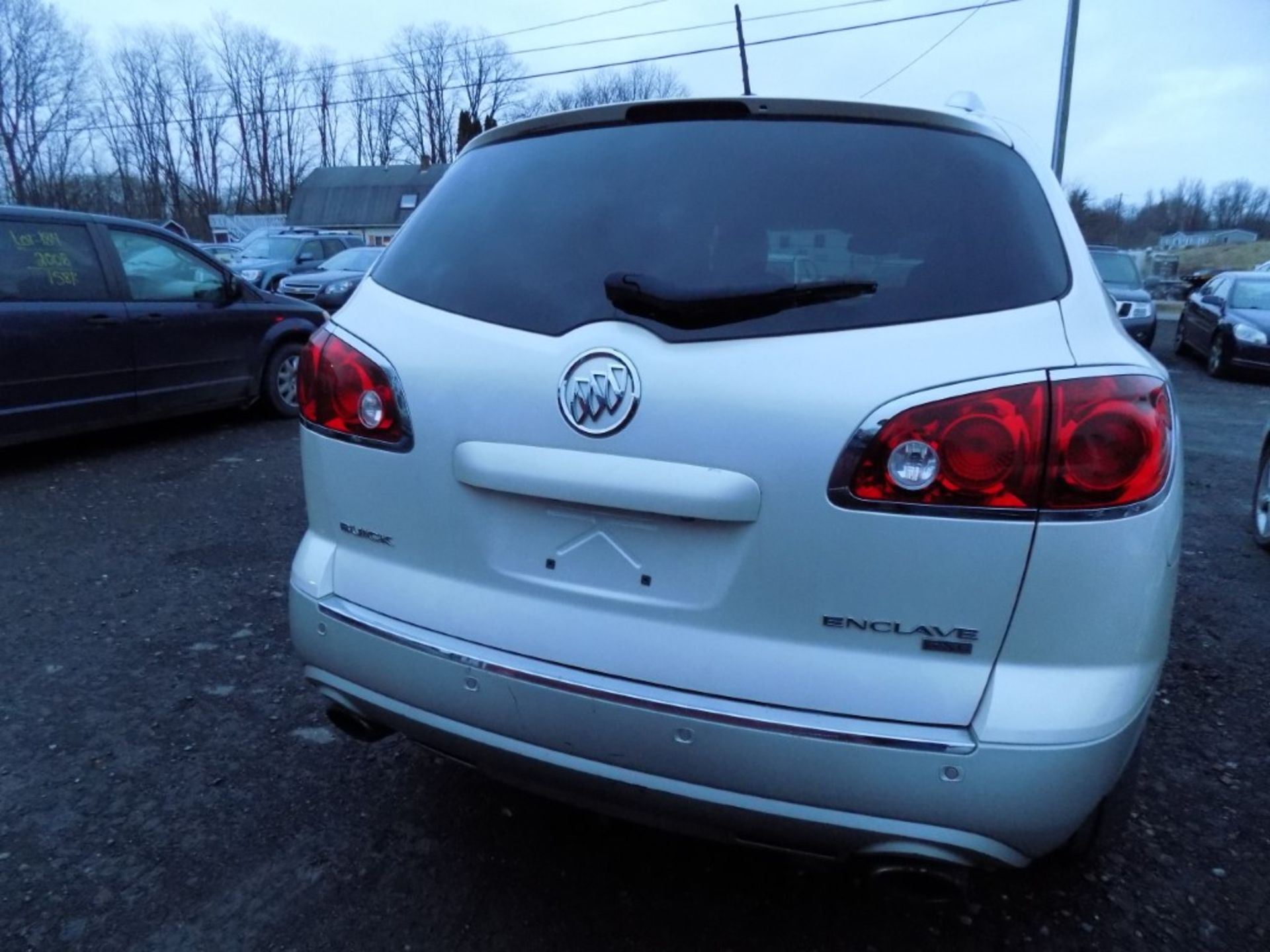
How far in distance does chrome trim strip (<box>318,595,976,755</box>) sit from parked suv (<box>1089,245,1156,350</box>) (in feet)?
41.1

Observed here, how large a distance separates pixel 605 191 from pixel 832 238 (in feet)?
1.68

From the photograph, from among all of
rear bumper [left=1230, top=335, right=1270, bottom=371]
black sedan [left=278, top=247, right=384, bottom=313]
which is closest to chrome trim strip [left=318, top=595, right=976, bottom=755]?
black sedan [left=278, top=247, right=384, bottom=313]

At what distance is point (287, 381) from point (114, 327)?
1.78 m

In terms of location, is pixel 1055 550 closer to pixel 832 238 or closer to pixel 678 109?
pixel 832 238

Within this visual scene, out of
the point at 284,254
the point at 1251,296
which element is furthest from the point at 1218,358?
the point at 284,254

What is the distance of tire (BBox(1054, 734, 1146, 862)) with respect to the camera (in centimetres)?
193

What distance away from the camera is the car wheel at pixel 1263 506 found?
4781 millimetres

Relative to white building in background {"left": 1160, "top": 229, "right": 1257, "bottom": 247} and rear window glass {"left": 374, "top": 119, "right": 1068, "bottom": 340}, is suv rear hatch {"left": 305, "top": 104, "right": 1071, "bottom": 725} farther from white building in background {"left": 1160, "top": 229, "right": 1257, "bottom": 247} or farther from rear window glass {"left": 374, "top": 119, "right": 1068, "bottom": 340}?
white building in background {"left": 1160, "top": 229, "right": 1257, "bottom": 247}

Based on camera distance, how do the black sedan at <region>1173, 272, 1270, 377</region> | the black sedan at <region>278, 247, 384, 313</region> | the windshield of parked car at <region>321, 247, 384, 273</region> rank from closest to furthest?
the black sedan at <region>1173, 272, 1270, 377</region> < the black sedan at <region>278, 247, 384, 313</region> < the windshield of parked car at <region>321, 247, 384, 273</region>

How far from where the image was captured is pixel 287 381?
7.82 meters

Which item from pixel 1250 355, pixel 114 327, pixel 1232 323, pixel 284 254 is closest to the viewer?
pixel 114 327

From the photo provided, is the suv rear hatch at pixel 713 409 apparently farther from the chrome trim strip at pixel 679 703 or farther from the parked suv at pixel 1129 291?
the parked suv at pixel 1129 291

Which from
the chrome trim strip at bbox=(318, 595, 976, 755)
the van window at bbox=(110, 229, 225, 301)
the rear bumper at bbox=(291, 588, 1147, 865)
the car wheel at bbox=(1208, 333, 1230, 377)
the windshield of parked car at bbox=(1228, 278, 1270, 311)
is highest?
the van window at bbox=(110, 229, 225, 301)

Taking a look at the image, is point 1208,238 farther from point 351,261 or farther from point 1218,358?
point 351,261
